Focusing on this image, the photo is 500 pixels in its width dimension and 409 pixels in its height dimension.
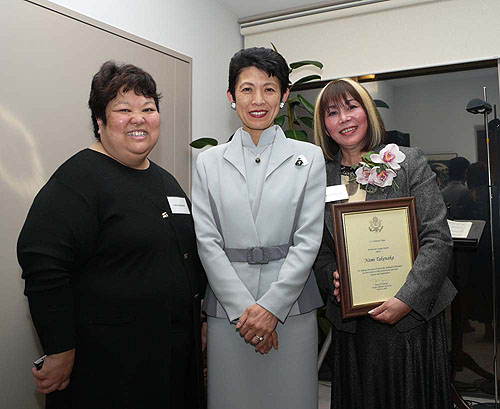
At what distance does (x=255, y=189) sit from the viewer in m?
1.61

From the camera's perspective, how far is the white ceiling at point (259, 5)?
12.5 feet

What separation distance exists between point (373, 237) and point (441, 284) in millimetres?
343

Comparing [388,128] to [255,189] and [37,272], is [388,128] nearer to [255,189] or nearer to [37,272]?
[255,189]

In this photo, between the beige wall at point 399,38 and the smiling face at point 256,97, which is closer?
the smiling face at point 256,97

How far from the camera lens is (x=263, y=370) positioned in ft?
5.16

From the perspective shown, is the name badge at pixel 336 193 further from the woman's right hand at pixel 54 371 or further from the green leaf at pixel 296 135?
the green leaf at pixel 296 135

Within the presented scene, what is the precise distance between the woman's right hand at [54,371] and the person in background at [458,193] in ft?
9.73

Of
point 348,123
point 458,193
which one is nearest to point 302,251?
point 348,123

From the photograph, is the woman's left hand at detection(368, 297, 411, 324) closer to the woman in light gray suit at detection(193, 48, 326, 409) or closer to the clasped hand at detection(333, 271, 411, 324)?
the clasped hand at detection(333, 271, 411, 324)

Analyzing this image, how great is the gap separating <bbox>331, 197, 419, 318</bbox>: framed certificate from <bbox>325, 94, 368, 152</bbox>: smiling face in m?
0.34

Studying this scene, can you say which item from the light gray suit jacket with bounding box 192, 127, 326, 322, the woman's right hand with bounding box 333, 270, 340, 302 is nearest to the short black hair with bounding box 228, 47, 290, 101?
the light gray suit jacket with bounding box 192, 127, 326, 322

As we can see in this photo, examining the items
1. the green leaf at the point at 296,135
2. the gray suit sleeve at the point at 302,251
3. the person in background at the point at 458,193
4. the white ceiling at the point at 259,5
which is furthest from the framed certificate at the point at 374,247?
the white ceiling at the point at 259,5

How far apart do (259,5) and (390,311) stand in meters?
3.16

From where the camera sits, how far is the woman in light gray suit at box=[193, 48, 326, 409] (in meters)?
1.54
